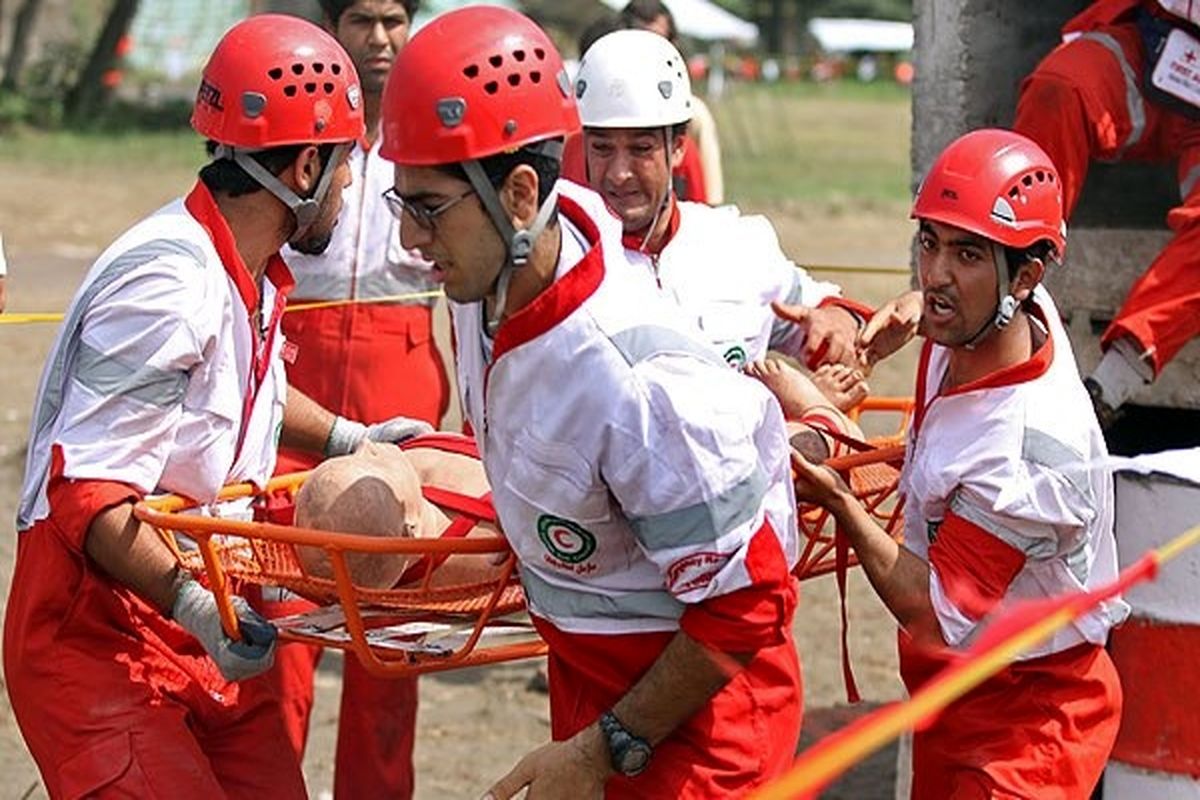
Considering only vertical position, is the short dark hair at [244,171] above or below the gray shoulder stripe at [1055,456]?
above

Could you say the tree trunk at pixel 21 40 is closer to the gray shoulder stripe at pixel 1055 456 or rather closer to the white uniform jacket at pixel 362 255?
the white uniform jacket at pixel 362 255

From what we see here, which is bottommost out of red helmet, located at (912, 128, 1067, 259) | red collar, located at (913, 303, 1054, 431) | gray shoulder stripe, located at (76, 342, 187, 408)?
red collar, located at (913, 303, 1054, 431)

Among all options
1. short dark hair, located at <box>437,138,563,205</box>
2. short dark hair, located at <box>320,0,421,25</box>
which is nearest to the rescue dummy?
short dark hair, located at <box>437,138,563,205</box>

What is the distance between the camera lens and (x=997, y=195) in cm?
436

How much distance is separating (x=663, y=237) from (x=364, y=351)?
132cm

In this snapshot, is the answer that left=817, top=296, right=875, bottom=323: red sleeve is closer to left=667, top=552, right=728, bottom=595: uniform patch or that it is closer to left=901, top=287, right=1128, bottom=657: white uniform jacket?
left=901, top=287, right=1128, bottom=657: white uniform jacket

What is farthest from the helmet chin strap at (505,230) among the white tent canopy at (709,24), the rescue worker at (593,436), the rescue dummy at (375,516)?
the white tent canopy at (709,24)

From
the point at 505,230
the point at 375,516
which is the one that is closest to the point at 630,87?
the point at 375,516

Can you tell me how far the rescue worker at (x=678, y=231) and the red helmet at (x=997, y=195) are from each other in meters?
0.87

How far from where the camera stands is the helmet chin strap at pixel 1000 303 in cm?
433

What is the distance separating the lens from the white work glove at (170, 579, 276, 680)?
421 cm

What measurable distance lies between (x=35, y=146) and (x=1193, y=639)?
23.3m

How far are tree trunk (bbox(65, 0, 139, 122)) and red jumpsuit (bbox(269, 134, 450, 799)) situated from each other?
81.6ft

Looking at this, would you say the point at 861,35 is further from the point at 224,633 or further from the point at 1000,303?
the point at 224,633
